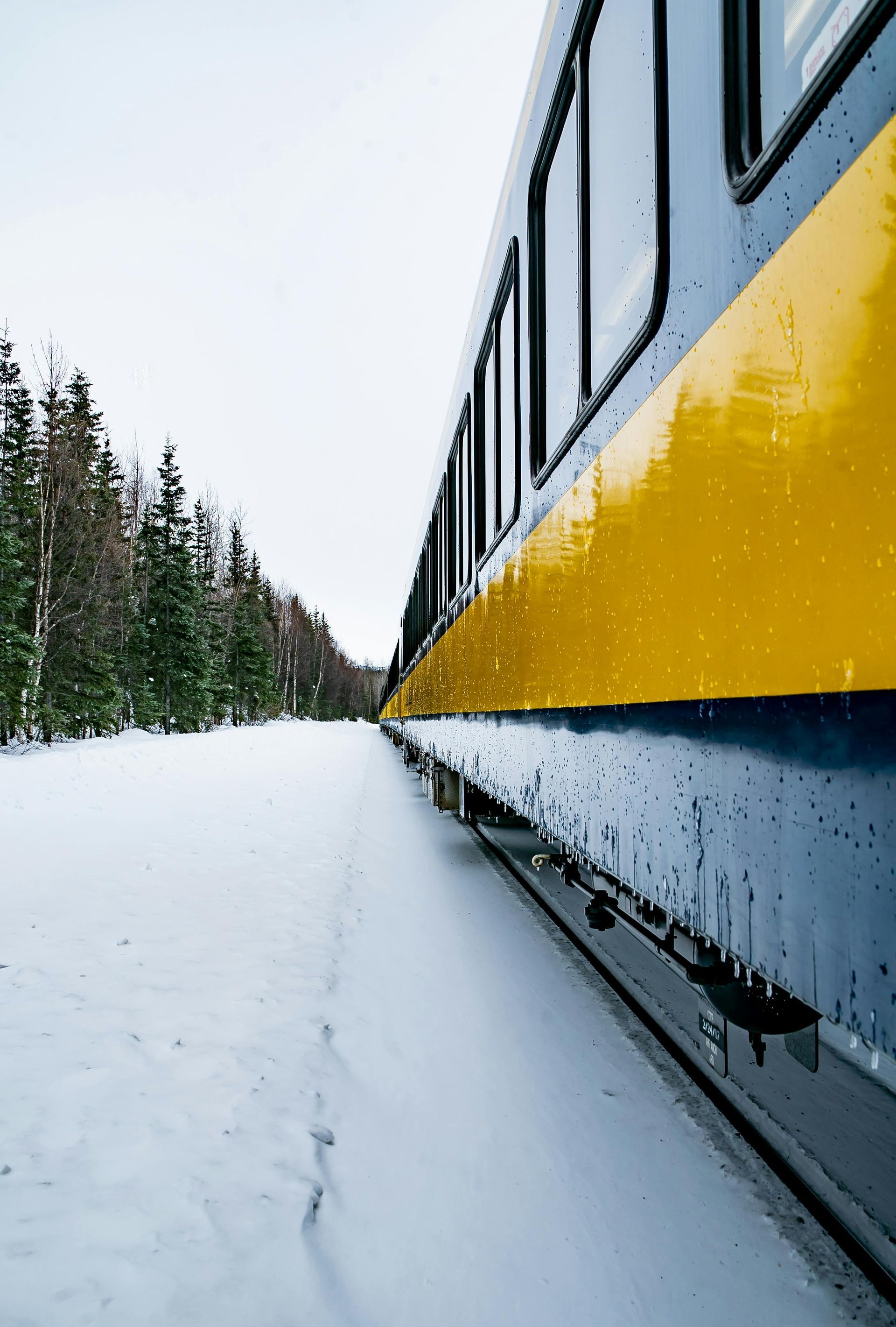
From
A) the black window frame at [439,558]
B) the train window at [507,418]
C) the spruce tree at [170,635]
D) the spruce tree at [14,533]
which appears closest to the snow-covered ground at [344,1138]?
the train window at [507,418]

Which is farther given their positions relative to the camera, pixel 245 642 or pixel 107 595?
pixel 245 642

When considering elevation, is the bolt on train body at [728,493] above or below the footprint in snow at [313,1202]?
above

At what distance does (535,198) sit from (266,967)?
11.9 feet

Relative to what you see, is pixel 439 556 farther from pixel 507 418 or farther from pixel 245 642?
→ pixel 245 642

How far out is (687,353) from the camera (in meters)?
1.45

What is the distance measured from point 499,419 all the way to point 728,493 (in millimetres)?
2777

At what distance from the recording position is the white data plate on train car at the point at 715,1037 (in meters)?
1.89

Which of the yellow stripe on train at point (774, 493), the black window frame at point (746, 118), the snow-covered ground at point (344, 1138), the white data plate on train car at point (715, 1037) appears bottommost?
the snow-covered ground at point (344, 1138)

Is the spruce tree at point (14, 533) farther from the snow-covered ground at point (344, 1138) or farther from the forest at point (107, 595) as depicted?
the snow-covered ground at point (344, 1138)

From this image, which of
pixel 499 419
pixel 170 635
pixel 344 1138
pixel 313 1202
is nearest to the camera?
pixel 313 1202

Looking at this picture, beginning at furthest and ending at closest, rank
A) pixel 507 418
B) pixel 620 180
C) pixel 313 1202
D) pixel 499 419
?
pixel 499 419 < pixel 507 418 < pixel 620 180 < pixel 313 1202

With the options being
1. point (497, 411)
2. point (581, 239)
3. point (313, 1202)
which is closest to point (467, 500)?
point (497, 411)

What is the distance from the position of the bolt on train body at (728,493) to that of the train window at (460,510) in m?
2.29

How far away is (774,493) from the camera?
1.09m
